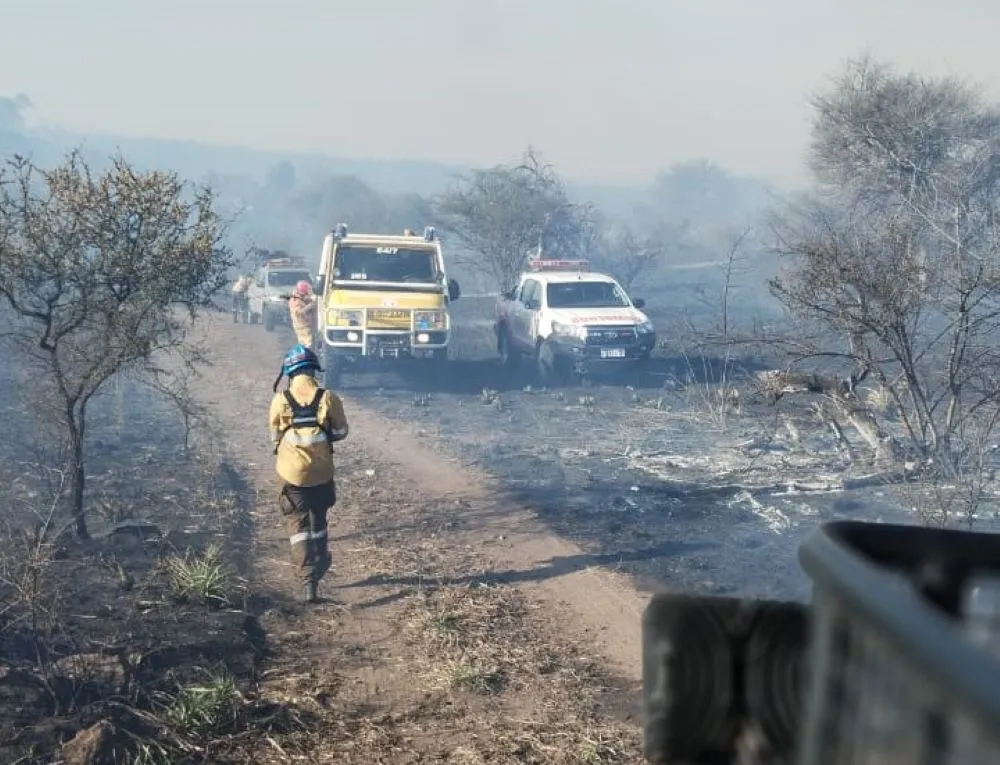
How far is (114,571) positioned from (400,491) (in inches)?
145

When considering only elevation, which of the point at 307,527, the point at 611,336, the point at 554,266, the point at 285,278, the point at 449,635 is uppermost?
the point at 554,266

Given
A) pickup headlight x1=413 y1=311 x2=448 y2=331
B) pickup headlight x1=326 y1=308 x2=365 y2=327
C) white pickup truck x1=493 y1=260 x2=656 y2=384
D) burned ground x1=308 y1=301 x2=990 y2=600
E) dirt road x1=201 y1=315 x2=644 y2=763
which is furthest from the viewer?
white pickup truck x1=493 y1=260 x2=656 y2=384

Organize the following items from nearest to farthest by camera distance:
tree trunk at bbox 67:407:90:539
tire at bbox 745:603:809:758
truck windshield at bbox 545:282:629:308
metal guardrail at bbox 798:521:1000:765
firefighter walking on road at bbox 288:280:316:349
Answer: metal guardrail at bbox 798:521:1000:765
tire at bbox 745:603:809:758
tree trunk at bbox 67:407:90:539
firefighter walking on road at bbox 288:280:316:349
truck windshield at bbox 545:282:629:308

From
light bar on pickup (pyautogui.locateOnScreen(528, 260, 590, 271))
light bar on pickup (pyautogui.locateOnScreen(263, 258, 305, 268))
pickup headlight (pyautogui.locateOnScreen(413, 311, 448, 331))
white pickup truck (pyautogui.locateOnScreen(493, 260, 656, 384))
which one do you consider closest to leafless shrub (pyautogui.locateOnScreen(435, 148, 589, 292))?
light bar on pickup (pyautogui.locateOnScreen(263, 258, 305, 268))

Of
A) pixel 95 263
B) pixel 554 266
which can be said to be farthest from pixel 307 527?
pixel 554 266

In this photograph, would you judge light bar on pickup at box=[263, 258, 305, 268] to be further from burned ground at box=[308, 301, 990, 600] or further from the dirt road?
the dirt road

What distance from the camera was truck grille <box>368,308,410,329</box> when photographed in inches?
654

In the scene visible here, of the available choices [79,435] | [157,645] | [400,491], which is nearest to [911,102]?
[400,491]

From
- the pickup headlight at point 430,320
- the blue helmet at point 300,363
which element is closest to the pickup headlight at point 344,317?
the pickup headlight at point 430,320

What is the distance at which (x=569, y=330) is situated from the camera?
17.5 meters

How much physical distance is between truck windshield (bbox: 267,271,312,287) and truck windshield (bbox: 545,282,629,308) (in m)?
9.36

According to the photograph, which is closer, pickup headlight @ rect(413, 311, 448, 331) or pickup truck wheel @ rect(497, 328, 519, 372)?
pickup headlight @ rect(413, 311, 448, 331)

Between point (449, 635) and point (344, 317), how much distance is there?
10.6m

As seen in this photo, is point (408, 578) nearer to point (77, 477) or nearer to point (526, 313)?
point (77, 477)
